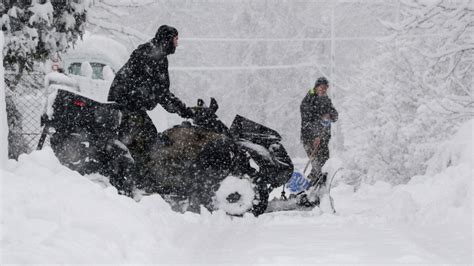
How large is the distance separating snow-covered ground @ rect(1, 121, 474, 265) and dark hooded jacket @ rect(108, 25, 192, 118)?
3.11ft

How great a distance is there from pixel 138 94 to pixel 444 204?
3605mm

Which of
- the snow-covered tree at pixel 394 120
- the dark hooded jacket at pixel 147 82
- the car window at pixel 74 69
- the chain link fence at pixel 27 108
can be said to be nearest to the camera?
the dark hooded jacket at pixel 147 82

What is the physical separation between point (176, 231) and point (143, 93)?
2237 millimetres

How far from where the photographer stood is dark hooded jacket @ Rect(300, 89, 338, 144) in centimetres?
1073

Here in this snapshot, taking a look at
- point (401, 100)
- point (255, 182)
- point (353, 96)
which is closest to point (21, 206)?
point (255, 182)

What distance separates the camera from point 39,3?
7.69 meters

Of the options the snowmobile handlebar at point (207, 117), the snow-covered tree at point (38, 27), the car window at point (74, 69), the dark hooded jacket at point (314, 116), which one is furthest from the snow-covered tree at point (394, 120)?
the snow-covered tree at point (38, 27)

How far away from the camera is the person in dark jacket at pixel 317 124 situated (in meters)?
10.5

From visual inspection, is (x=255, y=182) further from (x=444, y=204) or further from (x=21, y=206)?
(x=21, y=206)

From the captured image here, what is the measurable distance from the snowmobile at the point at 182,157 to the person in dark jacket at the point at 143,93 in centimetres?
Answer: 11

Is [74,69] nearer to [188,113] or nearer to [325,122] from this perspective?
[325,122]

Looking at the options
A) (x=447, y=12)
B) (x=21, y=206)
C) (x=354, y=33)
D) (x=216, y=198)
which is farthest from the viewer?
(x=354, y=33)

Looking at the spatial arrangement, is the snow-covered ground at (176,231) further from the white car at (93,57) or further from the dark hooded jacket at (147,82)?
the white car at (93,57)

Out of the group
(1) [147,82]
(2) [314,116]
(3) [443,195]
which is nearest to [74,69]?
(2) [314,116]
